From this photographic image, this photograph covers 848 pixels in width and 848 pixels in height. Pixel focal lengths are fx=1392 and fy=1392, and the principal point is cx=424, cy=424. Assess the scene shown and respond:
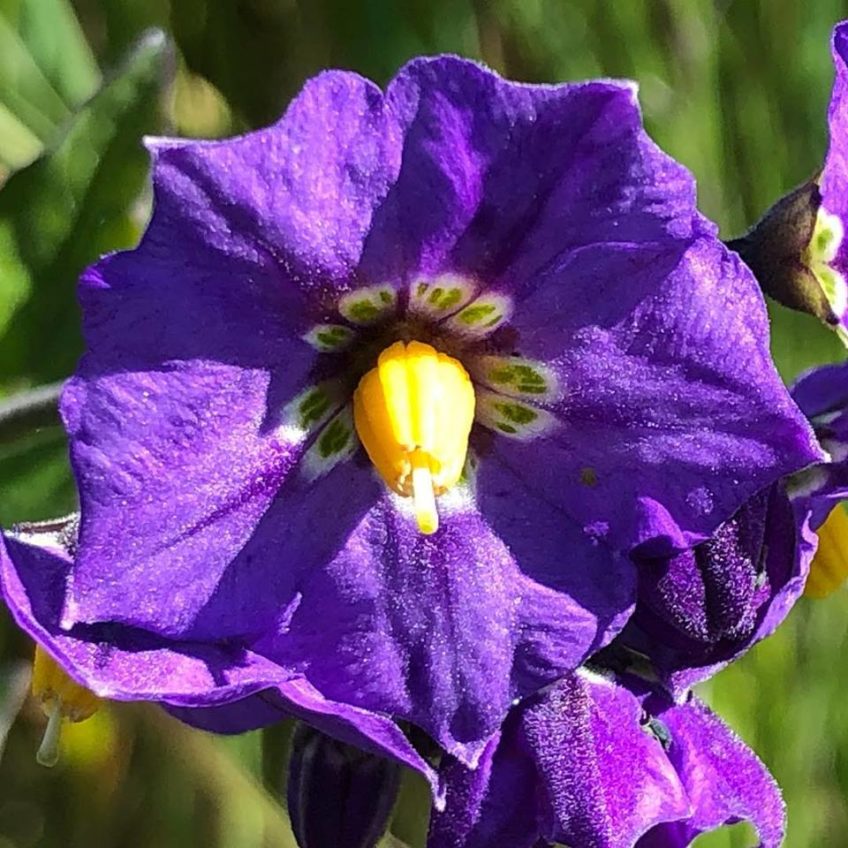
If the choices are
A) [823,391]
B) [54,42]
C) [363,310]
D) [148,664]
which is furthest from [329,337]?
[54,42]

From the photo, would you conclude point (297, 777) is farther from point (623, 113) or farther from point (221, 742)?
point (221, 742)

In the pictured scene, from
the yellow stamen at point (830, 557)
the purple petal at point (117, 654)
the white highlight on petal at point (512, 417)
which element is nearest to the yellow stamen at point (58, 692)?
the purple petal at point (117, 654)

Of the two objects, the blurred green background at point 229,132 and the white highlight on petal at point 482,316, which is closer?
the white highlight on petal at point 482,316

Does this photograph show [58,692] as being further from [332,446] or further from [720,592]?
[720,592]

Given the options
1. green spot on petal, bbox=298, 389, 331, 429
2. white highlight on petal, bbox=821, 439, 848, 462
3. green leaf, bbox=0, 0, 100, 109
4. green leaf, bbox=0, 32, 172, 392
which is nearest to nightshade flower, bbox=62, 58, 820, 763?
green spot on petal, bbox=298, 389, 331, 429

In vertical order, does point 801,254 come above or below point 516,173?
below

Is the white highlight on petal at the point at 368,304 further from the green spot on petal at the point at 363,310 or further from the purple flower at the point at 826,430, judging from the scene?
the purple flower at the point at 826,430

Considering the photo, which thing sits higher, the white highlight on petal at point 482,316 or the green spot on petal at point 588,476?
the white highlight on petal at point 482,316
